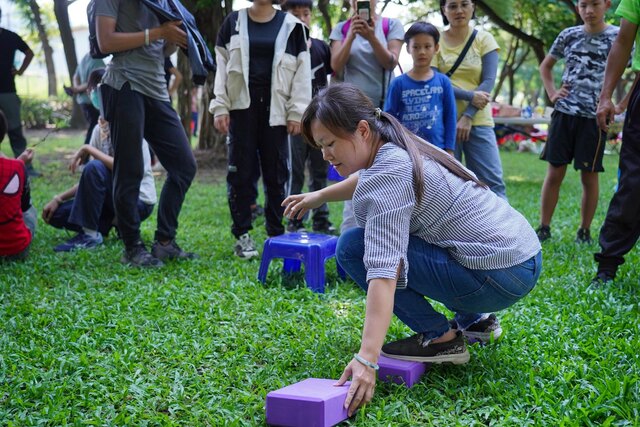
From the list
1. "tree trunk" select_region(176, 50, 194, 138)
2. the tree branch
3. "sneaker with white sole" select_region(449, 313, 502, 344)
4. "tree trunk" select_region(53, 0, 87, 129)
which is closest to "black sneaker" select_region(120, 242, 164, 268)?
"sneaker with white sole" select_region(449, 313, 502, 344)

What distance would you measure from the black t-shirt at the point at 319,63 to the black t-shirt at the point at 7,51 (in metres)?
3.74

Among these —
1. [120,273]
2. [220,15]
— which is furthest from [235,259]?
[220,15]

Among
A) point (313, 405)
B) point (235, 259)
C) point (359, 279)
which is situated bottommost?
point (235, 259)

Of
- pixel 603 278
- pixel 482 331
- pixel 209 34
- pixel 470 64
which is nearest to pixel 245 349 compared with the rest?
pixel 482 331

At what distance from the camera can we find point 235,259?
446 centimetres

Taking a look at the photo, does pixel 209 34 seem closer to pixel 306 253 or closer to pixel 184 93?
pixel 184 93

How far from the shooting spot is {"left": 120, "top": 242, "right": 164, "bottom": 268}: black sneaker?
4.22 meters

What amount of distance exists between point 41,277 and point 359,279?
2.24m

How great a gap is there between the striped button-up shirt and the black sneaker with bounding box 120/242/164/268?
222cm

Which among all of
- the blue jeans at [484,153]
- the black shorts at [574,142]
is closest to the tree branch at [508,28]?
the black shorts at [574,142]

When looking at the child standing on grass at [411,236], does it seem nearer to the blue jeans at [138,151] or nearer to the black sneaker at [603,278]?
the black sneaker at [603,278]

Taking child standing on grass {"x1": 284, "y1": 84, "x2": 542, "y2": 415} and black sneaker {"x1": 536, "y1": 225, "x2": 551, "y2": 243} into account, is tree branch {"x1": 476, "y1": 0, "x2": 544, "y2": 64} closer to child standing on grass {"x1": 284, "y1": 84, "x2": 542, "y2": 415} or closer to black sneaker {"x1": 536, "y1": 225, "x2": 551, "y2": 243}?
black sneaker {"x1": 536, "y1": 225, "x2": 551, "y2": 243}

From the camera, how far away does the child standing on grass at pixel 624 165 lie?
11.4 ft

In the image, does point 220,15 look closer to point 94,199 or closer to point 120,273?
point 94,199
